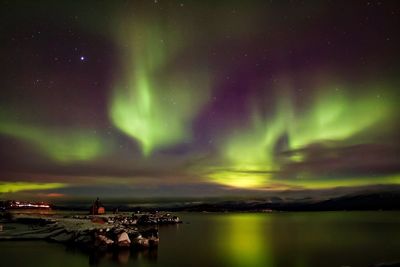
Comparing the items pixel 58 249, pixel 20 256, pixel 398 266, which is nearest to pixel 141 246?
pixel 58 249

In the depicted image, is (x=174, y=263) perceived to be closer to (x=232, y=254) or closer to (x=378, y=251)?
(x=232, y=254)

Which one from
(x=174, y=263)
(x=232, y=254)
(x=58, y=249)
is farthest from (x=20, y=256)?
(x=232, y=254)

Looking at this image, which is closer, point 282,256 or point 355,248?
point 282,256

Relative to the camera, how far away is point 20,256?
3684cm

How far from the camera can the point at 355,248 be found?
57.9 m

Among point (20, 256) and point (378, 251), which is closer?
point (20, 256)

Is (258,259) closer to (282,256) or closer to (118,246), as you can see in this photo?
(282,256)

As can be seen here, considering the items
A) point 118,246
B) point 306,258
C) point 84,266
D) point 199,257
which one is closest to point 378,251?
point 306,258

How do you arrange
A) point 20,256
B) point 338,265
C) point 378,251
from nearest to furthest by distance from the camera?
point 20,256
point 338,265
point 378,251

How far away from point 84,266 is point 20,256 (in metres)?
8.46

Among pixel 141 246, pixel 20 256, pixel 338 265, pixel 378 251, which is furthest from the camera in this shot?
pixel 378 251

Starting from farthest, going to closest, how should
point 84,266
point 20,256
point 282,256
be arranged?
point 282,256 → point 20,256 → point 84,266

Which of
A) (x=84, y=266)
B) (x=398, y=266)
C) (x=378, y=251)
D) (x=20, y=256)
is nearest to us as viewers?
(x=398, y=266)

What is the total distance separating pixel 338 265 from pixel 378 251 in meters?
19.7
